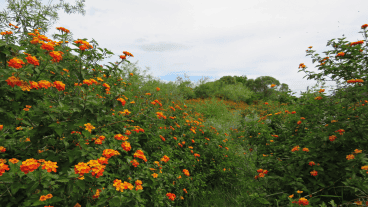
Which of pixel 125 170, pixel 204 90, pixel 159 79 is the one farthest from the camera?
pixel 204 90

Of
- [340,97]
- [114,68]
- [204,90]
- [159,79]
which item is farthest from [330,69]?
[204,90]

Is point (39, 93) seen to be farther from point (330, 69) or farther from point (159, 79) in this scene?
point (159, 79)

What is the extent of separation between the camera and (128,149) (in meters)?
1.58

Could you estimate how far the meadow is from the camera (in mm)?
1252

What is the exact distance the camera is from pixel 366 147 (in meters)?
1.91

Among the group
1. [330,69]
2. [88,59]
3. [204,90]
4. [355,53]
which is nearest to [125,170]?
[88,59]

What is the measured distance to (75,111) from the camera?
132 cm

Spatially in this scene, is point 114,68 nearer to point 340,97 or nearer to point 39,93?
point 39,93

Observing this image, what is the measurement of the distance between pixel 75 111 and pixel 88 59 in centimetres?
79

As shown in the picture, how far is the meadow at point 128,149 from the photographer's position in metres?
1.25

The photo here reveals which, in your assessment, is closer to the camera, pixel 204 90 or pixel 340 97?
pixel 340 97

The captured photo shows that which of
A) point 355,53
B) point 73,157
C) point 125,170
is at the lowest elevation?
point 125,170

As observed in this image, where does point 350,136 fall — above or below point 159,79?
below

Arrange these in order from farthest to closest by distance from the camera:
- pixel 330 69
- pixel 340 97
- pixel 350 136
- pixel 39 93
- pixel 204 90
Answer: pixel 204 90, pixel 330 69, pixel 340 97, pixel 350 136, pixel 39 93
